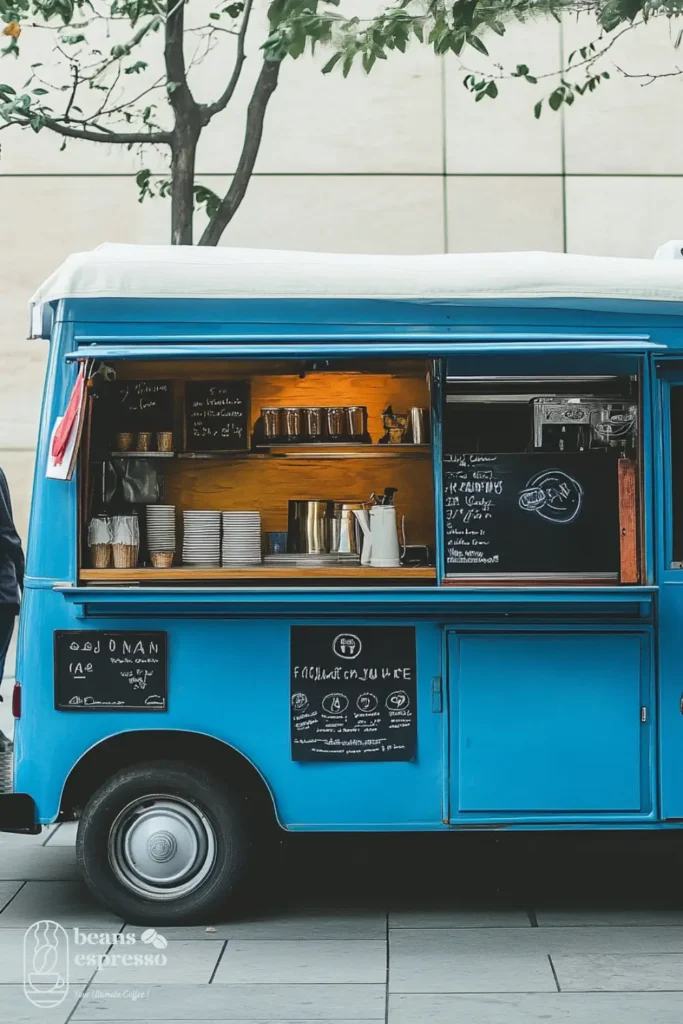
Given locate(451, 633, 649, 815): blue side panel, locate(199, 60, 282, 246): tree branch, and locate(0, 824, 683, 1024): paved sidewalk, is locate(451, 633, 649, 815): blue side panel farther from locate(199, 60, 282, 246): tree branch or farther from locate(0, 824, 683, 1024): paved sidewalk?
locate(199, 60, 282, 246): tree branch

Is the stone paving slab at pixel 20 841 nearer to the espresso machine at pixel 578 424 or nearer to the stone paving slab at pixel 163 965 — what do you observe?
the stone paving slab at pixel 163 965

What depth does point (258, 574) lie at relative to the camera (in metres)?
5.30

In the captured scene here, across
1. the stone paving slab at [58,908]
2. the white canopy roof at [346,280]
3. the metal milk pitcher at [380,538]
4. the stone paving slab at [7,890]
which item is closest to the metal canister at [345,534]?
the metal milk pitcher at [380,538]

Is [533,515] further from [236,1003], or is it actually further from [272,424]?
[236,1003]

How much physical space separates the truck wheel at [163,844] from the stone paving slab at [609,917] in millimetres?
1333

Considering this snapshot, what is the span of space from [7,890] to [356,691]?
1.98m

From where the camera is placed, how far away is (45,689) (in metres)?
5.23

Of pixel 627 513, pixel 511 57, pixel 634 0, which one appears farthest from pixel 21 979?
pixel 511 57

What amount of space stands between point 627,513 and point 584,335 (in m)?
0.76

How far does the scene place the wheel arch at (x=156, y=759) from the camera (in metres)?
5.27

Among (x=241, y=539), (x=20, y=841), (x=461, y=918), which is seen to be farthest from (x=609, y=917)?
(x=20, y=841)

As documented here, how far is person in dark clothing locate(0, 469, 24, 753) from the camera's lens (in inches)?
256

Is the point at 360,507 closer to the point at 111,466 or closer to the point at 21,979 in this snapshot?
the point at 111,466

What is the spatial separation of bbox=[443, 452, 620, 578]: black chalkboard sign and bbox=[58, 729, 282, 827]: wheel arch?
1.29 m
